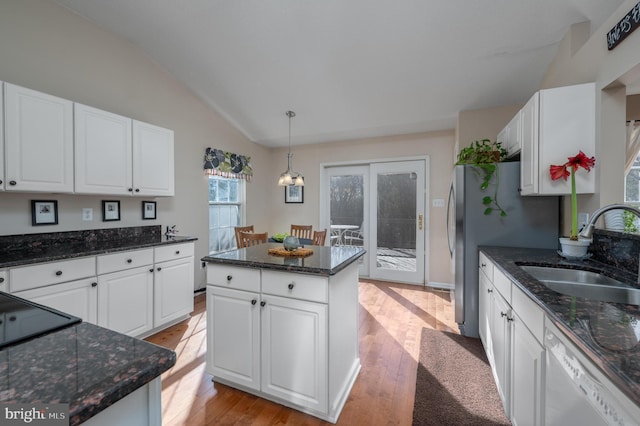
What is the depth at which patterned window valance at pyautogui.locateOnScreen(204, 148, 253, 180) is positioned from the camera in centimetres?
383

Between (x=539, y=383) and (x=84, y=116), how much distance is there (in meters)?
3.47

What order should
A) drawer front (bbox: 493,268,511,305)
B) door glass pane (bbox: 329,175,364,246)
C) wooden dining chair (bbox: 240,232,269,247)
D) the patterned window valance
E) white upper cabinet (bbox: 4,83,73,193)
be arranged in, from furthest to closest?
door glass pane (bbox: 329,175,364,246)
the patterned window valance
wooden dining chair (bbox: 240,232,269,247)
white upper cabinet (bbox: 4,83,73,193)
drawer front (bbox: 493,268,511,305)

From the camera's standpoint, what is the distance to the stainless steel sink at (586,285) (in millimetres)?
1347

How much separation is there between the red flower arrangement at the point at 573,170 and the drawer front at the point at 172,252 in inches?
130

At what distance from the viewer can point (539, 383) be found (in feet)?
3.58

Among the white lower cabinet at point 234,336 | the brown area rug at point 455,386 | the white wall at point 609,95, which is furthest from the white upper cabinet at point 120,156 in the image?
the white wall at point 609,95

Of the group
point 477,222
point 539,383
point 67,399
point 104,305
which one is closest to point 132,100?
point 104,305

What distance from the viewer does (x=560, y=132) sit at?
1.88m

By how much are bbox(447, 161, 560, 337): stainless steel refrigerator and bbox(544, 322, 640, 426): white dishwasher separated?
5.30 ft

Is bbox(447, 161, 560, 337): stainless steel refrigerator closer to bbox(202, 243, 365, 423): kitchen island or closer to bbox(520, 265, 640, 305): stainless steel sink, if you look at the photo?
bbox(520, 265, 640, 305): stainless steel sink

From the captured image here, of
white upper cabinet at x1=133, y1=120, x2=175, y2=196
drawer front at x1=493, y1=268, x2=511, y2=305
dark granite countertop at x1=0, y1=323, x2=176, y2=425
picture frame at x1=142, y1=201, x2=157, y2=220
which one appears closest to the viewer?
dark granite countertop at x1=0, y1=323, x2=176, y2=425

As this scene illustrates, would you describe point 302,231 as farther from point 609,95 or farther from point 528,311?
point 609,95

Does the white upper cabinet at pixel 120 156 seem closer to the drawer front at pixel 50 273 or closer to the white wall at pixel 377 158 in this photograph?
the drawer front at pixel 50 273

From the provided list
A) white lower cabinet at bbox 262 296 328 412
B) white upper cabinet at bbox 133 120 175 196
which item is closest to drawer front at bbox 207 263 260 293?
white lower cabinet at bbox 262 296 328 412
